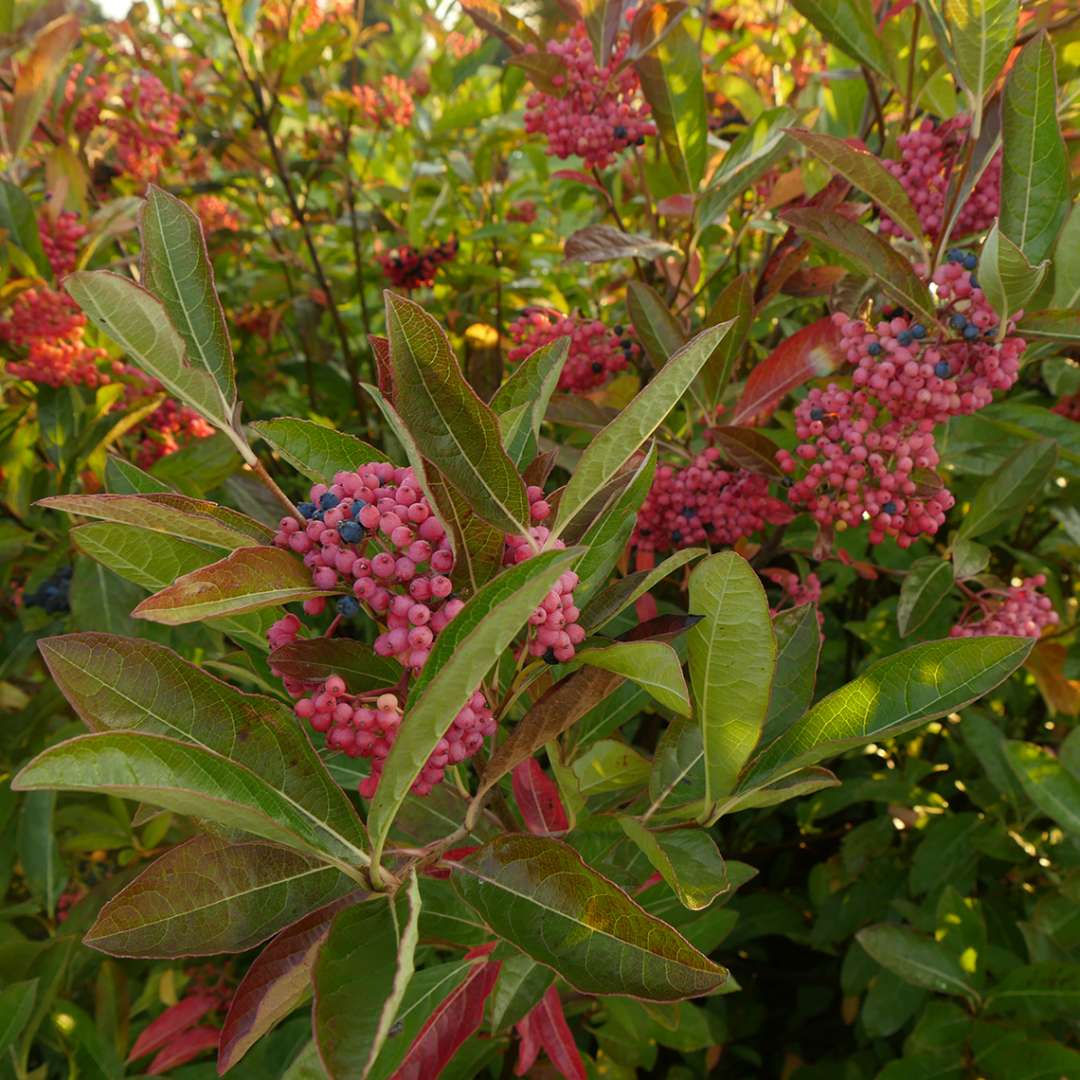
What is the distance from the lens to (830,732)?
0.97 meters

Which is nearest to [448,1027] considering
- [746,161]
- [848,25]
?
[746,161]

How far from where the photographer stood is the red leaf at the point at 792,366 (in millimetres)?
1449

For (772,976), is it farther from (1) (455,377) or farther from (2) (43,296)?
(2) (43,296)

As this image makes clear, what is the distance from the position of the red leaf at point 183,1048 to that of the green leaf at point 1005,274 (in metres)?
1.85

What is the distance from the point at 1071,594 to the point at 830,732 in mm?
1991

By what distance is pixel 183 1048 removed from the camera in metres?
1.83

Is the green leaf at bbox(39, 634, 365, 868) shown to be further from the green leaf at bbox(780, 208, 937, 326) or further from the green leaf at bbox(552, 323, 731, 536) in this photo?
the green leaf at bbox(780, 208, 937, 326)

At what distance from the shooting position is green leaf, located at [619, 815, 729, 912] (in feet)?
2.91

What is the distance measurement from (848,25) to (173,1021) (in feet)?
7.41

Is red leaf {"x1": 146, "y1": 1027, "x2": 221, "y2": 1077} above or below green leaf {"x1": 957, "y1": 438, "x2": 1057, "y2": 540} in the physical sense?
below

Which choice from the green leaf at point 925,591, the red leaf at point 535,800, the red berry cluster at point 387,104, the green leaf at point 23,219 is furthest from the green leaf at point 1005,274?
the red berry cluster at point 387,104

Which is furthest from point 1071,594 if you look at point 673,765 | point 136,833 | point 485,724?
point 136,833

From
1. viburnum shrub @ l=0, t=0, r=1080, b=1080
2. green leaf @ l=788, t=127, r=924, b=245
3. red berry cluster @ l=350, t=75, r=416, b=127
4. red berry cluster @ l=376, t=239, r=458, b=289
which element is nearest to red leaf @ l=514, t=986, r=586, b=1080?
viburnum shrub @ l=0, t=0, r=1080, b=1080

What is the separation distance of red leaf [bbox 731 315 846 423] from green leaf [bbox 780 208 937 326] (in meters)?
0.15
